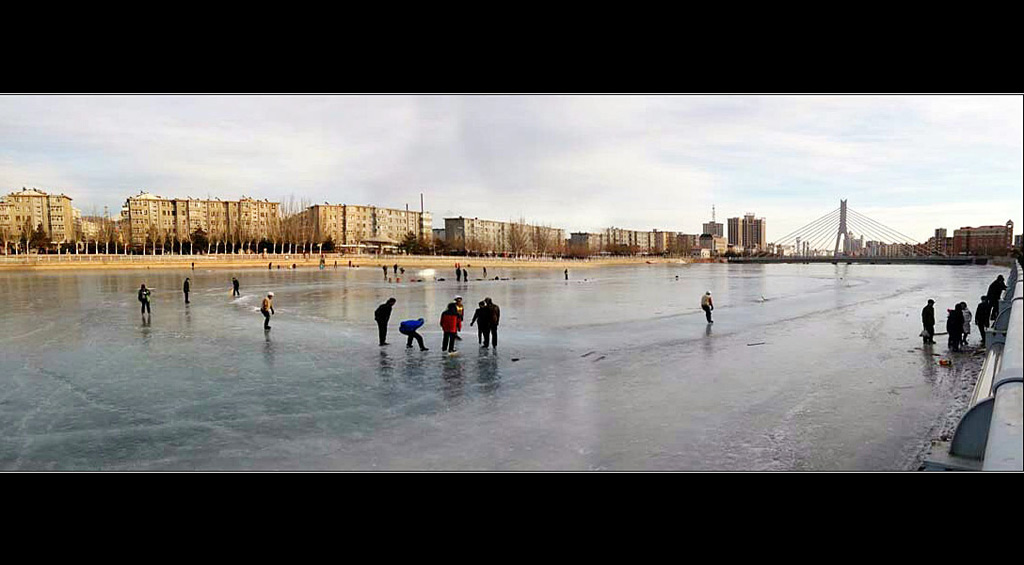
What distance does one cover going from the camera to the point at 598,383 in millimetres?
8344

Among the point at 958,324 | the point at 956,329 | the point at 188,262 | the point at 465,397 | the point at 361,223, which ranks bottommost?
the point at 465,397

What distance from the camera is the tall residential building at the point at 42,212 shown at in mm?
96375

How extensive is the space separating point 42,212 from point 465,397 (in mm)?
130038

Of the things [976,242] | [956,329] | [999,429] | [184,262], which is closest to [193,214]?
[184,262]

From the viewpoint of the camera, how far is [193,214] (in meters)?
122

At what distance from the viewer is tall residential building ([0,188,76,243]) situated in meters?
96.4

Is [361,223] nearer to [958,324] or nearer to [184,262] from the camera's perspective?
[184,262]

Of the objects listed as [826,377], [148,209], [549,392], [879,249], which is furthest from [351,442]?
[879,249]

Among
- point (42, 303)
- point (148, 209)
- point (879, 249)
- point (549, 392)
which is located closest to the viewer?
point (549, 392)

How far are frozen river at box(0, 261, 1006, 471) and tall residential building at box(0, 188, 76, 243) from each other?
10967 cm

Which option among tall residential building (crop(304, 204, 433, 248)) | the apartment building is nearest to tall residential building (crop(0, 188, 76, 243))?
tall residential building (crop(304, 204, 433, 248))

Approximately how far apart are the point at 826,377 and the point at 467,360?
588cm
